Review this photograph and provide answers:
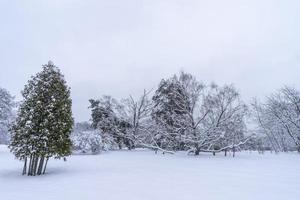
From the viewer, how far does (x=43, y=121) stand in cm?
1293

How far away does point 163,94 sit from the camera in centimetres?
3200

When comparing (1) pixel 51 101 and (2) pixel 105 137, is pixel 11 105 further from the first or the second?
(1) pixel 51 101

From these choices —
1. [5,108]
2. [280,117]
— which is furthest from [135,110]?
[280,117]

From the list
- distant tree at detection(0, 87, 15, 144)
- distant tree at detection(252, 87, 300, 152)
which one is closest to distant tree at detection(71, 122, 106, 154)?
distant tree at detection(0, 87, 15, 144)

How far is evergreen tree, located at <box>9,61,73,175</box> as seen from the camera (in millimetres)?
12445

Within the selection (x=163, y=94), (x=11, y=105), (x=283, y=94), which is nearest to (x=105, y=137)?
(x=163, y=94)

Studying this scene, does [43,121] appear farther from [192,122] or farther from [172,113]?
[172,113]

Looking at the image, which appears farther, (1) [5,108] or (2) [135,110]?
(2) [135,110]

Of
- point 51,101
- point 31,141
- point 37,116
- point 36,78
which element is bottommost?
point 31,141

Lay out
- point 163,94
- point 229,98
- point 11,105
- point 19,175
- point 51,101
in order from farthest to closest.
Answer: point 163,94, point 11,105, point 229,98, point 51,101, point 19,175

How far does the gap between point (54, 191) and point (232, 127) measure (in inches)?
760

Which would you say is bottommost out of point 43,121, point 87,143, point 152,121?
point 87,143

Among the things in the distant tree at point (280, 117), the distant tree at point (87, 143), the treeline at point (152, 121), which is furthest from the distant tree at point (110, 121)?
the distant tree at point (280, 117)

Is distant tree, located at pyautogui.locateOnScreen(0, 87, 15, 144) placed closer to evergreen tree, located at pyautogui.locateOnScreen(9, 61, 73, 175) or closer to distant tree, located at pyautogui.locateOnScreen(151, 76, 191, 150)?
distant tree, located at pyautogui.locateOnScreen(151, 76, 191, 150)
